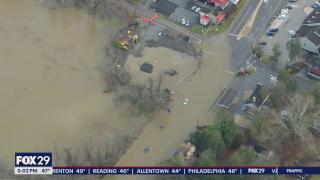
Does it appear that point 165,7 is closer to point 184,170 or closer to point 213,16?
point 213,16

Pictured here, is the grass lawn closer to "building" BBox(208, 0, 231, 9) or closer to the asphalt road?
the asphalt road

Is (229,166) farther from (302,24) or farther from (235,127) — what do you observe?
(302,24)

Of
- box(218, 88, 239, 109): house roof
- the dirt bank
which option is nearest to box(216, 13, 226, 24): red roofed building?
box(218, 88, 239, 109): house roof

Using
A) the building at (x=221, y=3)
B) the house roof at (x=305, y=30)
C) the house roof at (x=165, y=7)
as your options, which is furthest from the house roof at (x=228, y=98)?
the house roof at (x=165, y=7)

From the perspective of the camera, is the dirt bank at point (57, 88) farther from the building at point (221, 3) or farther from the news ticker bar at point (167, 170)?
the building at point (221, 3)

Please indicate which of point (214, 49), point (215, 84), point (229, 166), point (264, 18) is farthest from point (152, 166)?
point (264, 18)

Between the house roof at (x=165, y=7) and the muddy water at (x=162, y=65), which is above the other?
the house roof at (x=165, y=7)

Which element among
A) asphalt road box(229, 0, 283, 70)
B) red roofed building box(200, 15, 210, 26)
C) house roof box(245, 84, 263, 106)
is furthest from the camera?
red roofed building box(200, 15, 210, 26)
